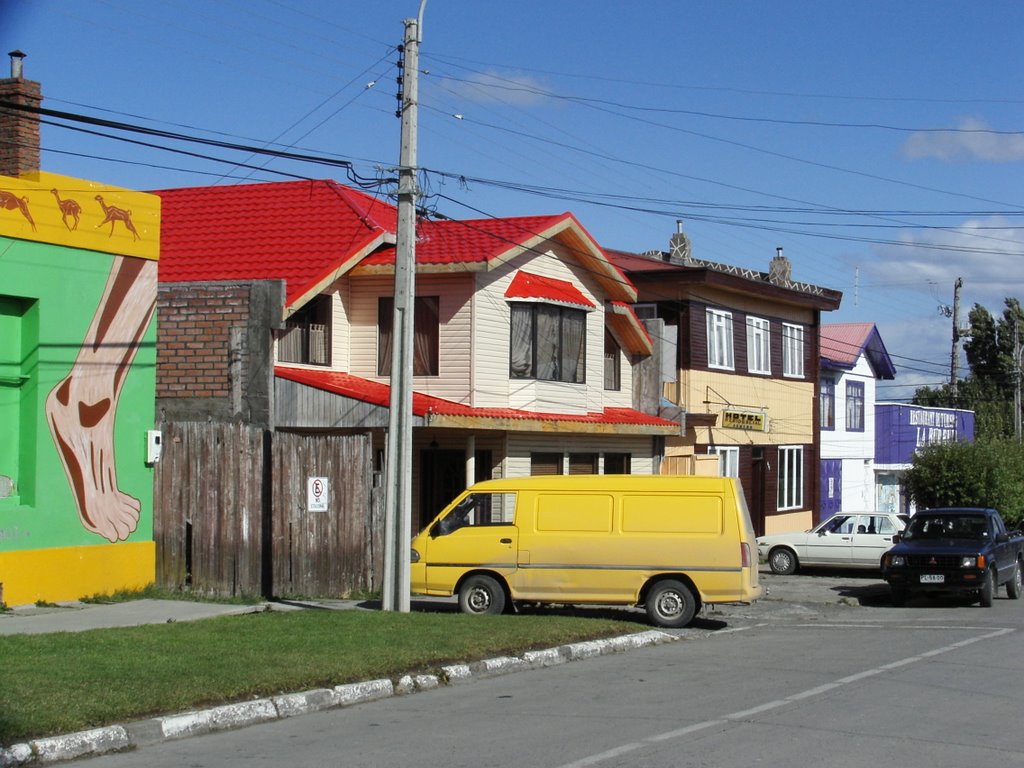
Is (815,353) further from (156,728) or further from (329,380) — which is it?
(156,728)

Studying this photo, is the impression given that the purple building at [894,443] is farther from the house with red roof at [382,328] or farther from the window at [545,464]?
the window at [545,464]

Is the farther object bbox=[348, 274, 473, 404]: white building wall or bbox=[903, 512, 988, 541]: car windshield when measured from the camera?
bbox=[348, 274, 473, 404]: white building wall

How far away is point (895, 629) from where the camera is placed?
18.4 metres

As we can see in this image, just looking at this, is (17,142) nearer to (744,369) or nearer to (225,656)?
(225,656)

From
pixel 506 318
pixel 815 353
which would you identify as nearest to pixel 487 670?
pixel 506 318

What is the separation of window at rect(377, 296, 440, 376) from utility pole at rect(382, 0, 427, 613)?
25.4 ft

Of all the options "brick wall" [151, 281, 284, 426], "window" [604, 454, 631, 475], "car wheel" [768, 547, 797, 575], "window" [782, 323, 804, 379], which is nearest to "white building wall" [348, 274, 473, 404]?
"brick wall" [151, 281, 284, 426]

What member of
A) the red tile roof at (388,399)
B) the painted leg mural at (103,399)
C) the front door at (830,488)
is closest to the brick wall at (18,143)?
the painted leg mural at (103,399)

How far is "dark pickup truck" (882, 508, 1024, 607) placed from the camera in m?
22.0

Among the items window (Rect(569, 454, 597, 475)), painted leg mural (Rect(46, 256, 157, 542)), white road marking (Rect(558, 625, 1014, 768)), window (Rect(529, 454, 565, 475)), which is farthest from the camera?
window (Rect(569, 454, 597, 475))

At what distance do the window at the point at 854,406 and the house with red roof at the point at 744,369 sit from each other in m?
3.95

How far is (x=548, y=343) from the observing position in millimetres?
25719

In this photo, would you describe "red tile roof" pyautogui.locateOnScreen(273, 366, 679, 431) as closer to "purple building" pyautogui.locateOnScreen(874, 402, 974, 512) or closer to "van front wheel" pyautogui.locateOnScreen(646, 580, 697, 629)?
"van front wheel" pyautogui.locateOnScreen(646, 580, 697, 629)

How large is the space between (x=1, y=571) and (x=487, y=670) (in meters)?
6.01
